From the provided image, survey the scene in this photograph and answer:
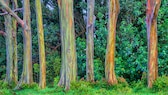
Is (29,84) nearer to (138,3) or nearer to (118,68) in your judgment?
(118,68)

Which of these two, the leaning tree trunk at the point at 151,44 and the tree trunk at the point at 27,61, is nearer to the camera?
the leaning tree trunk at the point at 151,44

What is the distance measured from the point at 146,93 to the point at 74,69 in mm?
2310

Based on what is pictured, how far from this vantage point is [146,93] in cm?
933

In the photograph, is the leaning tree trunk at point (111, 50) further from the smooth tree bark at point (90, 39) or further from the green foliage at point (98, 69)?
the green foliage at point (98, 69)

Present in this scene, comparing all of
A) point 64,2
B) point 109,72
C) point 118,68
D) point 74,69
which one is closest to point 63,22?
point 64,2

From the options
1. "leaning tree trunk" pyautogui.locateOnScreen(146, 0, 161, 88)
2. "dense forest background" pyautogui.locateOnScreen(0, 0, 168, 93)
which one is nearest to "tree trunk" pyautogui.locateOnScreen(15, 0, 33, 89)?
"dense forest background" pyautogui.locateOnScreen(0, 0, 168, 93)

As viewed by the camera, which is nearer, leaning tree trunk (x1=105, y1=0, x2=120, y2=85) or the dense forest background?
leaning tree trunk (x1=105, y1=0, x2=120, y2=85)

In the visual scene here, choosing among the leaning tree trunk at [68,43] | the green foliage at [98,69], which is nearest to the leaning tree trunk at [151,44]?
the leaning tree trunk at [68,43]

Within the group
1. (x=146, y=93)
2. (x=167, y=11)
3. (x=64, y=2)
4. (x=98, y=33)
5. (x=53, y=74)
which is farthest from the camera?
(x=53, y=74)

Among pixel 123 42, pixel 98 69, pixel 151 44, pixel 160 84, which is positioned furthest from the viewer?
pixel 98 69

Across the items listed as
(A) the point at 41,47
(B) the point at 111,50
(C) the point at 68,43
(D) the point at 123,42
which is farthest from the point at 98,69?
(C) the point at 68,43

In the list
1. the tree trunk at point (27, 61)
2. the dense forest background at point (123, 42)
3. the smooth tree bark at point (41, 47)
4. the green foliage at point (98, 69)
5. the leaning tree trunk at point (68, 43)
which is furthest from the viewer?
the green foliage at point (98, 69)

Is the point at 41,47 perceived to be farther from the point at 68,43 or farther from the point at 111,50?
the point at 111,50

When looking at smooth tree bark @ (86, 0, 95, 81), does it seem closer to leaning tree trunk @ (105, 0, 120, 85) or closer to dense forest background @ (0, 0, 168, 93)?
leaning tree trunk @ (105, 0, 120, 85)
